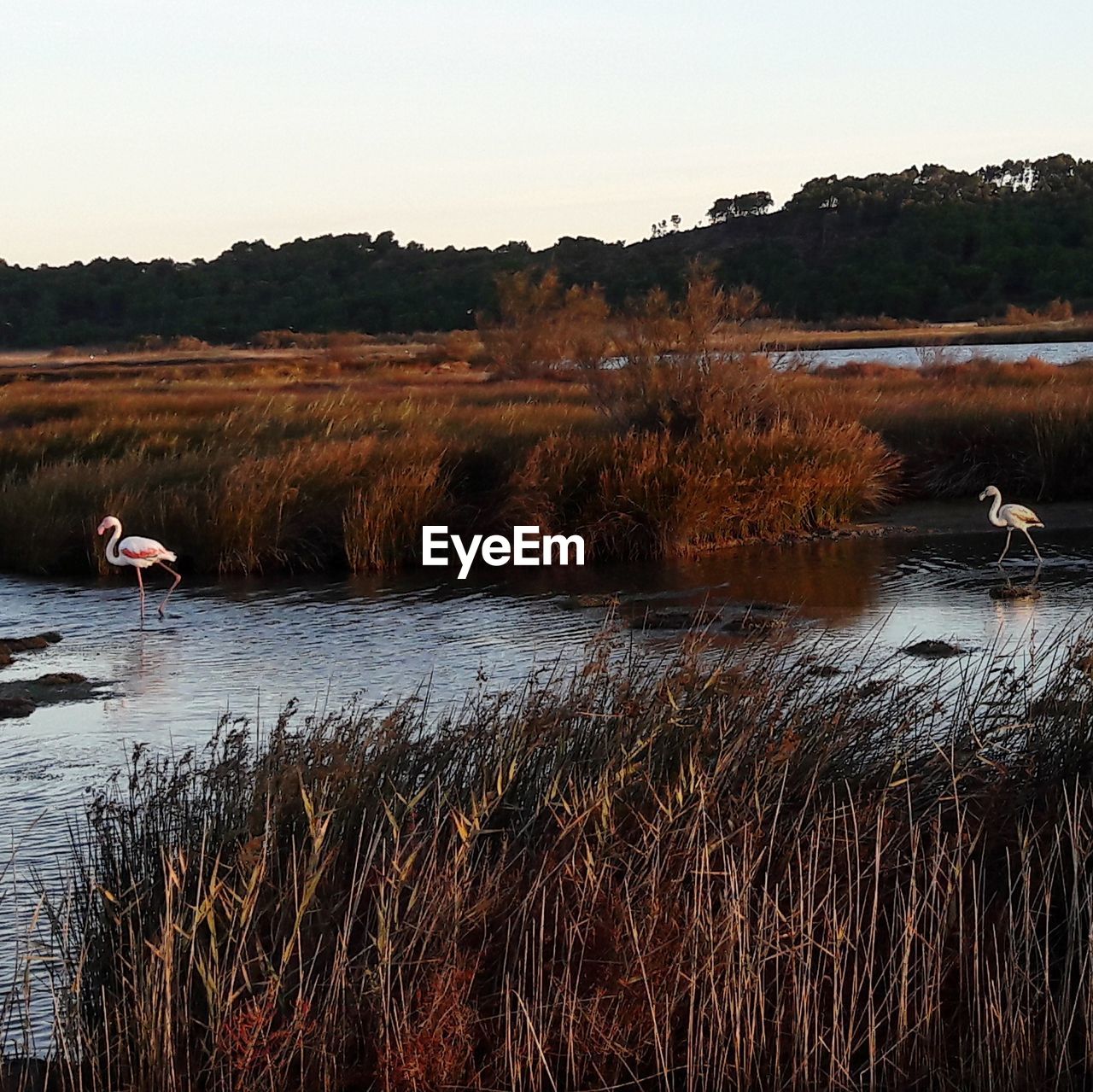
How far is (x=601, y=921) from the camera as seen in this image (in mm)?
4652

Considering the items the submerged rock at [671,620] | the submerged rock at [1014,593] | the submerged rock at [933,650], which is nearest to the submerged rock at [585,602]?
the submerged rock at [671,620]

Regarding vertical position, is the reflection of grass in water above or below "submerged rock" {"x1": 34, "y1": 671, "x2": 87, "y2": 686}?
above

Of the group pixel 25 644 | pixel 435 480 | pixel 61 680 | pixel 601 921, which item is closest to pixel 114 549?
pixel 435 480

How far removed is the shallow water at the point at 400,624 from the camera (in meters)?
9.52

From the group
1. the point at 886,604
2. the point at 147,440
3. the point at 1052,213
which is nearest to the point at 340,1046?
the point at 886,604

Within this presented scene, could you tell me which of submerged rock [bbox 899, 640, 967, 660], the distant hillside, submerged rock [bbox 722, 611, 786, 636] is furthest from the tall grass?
the distant hillside

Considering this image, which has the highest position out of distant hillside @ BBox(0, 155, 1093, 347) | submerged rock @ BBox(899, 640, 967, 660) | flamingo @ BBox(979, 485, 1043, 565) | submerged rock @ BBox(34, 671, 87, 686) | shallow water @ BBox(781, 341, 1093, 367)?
distant hillside @ BBox(0, 155, 1093, 347)

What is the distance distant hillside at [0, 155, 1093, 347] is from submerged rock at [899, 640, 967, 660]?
63995 millimetres

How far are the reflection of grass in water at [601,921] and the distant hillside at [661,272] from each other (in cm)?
6937

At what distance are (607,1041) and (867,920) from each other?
999mm

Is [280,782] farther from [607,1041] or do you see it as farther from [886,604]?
[886,604]

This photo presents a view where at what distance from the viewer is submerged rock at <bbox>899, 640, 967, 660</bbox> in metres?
10.5

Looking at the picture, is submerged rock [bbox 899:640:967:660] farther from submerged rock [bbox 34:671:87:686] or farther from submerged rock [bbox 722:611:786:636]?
submerged rock [bbox 34:671:87:686]

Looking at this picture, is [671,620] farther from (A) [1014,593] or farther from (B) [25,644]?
(B) [25,644]
